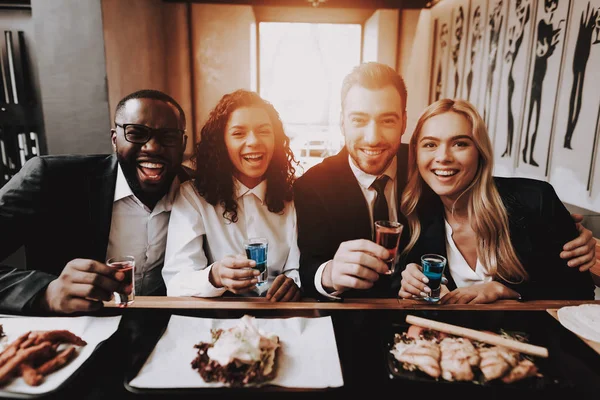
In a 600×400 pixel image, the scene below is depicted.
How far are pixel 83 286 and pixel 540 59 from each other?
3922 mm

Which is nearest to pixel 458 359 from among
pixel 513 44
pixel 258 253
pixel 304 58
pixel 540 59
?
pixel 258 253

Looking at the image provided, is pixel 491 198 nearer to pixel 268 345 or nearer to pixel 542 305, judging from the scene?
pixel 542 305

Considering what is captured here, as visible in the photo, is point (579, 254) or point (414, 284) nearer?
point (414, 284)

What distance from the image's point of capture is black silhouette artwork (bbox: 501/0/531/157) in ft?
12.1

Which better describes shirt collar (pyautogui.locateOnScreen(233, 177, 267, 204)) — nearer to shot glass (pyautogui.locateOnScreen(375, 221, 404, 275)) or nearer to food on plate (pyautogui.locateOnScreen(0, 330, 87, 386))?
shot glass (pyautogui.locateOnScreen(375, 221, 404, 275))

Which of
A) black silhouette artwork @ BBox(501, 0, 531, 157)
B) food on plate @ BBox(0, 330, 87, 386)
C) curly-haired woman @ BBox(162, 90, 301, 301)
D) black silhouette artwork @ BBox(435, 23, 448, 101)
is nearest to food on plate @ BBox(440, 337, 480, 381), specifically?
curly-haired woman @ BBox(162, 90, 301, 301)

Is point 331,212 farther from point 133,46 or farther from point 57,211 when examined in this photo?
point 133,46

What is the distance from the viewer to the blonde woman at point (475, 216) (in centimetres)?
179

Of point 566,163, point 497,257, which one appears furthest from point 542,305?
point 566,163

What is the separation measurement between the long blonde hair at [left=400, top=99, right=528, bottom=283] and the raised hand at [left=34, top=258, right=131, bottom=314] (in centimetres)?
136

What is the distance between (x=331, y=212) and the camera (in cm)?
194

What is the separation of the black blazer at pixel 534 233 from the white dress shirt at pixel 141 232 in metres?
1.28

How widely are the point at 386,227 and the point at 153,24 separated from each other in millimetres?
5899

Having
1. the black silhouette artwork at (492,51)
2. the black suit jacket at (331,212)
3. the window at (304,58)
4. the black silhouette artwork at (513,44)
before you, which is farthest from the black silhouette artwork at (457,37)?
the black suit jacket at (331,212)
